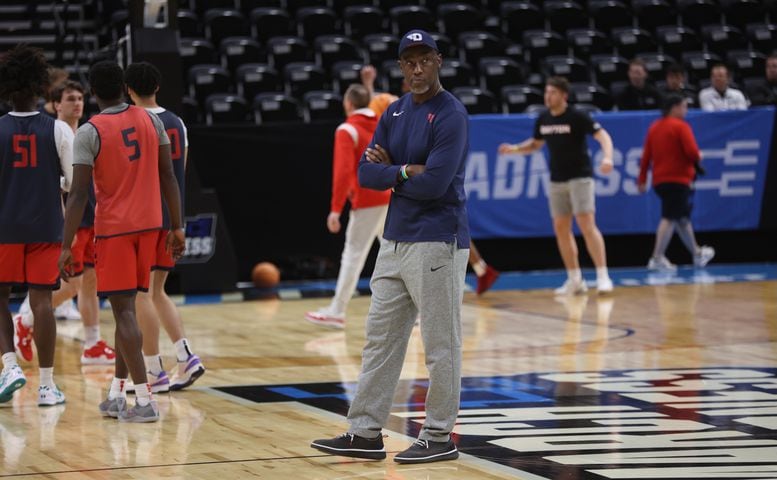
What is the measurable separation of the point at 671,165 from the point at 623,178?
2.11ft

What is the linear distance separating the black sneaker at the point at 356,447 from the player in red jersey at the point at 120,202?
1.38 meters

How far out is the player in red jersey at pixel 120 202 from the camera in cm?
686

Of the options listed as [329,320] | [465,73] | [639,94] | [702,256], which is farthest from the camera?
[465,73]

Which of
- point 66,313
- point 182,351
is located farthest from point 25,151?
point 66,313

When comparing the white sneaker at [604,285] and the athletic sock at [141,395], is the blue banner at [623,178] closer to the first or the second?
the white sneaker at [604,285]

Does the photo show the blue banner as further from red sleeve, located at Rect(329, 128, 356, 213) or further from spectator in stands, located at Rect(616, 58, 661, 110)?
red sleeve, located at Rect(329, 128, 356, 213)

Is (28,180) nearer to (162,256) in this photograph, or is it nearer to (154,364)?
(162,256)

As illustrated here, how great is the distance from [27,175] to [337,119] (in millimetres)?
7816

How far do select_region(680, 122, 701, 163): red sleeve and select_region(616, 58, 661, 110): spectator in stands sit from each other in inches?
62.7

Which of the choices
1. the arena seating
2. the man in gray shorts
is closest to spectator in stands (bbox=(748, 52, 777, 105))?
the arena seating

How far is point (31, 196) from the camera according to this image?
7492 mm

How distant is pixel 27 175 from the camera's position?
7.48 meters

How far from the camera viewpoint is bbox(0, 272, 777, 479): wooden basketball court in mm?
5820

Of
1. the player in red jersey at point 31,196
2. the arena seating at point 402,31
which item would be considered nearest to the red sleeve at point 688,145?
the arena seating at point 402,31
